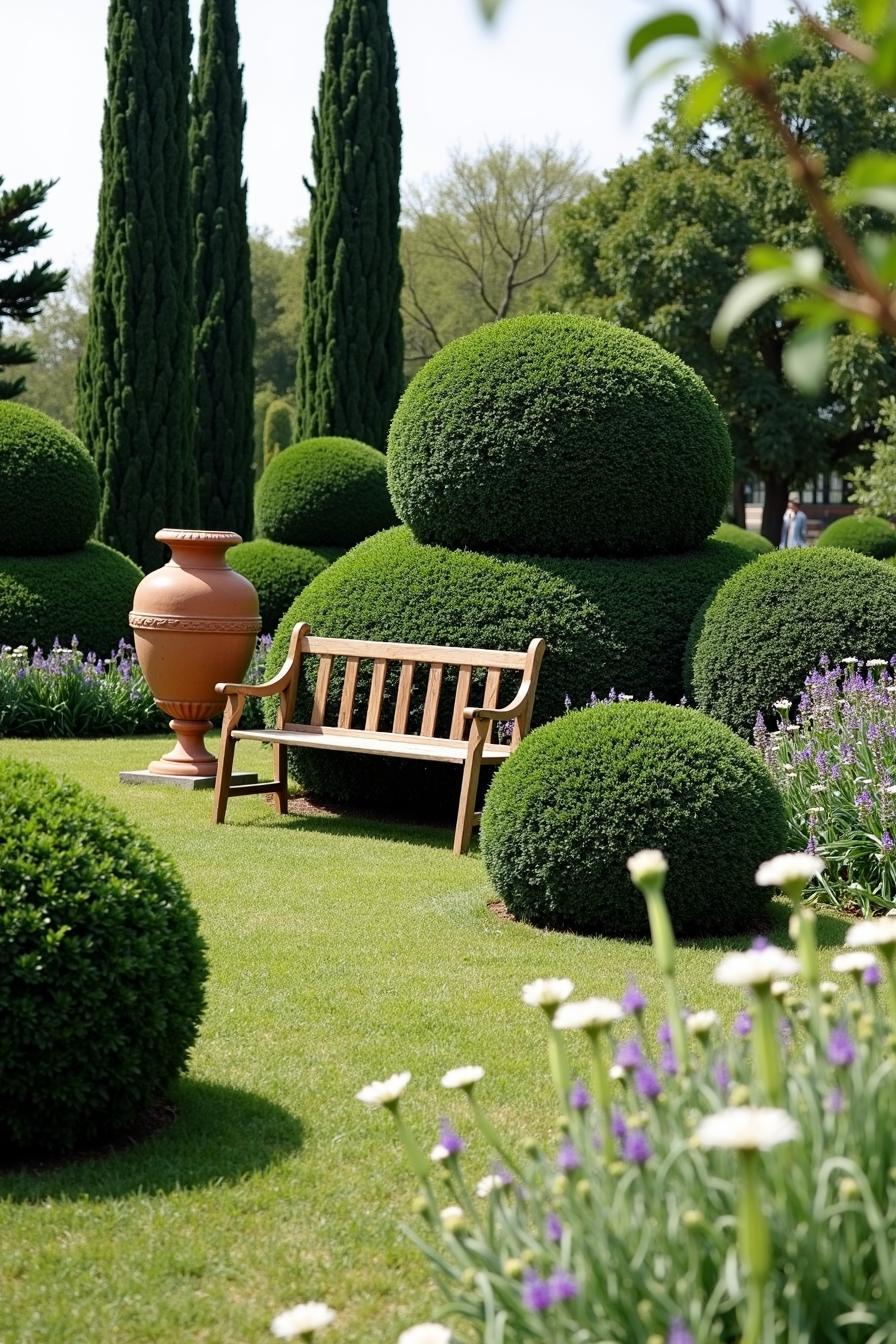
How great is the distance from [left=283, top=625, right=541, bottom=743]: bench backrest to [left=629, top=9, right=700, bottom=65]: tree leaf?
21.3 feet

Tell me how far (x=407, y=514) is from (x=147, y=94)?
10751 mm

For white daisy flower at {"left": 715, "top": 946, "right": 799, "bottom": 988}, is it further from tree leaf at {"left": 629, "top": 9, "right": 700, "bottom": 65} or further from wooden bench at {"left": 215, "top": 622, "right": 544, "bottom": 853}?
wooden bench at {"left": 215, "top": 622, "right": 544, "bottom": 853}

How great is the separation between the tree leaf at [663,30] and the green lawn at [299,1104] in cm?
238

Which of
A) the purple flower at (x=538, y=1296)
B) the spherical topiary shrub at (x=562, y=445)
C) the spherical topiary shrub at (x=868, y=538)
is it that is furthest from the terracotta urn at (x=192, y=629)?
the spherical topiary shrub at (x=868, y=538)

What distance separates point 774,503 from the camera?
101 feet

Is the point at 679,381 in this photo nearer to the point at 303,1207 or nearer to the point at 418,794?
the point at 418,794

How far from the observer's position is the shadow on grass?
3.43 metres

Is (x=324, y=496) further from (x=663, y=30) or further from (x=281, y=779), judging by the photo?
(x=663, y=30)

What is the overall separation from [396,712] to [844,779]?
8.44 feet

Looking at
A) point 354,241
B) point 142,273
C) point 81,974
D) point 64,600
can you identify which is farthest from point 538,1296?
point 354,241

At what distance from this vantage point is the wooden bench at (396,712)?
7398mm

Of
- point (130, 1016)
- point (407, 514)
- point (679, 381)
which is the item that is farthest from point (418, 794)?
point (130, 1016)

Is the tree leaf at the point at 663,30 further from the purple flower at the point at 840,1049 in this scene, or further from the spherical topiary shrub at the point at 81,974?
the spherical topiary shrub at the point at 81,974

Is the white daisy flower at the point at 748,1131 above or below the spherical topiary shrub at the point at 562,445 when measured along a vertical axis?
below
